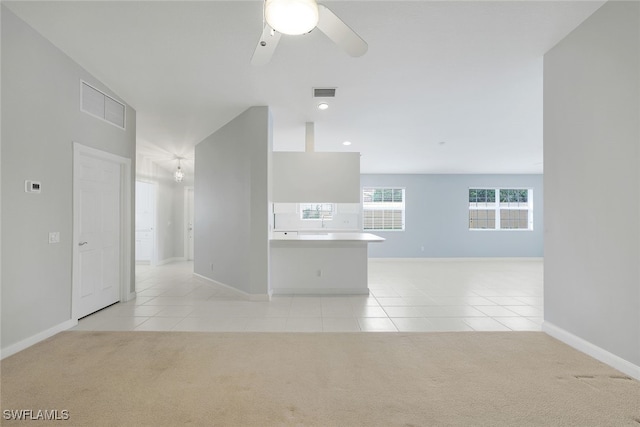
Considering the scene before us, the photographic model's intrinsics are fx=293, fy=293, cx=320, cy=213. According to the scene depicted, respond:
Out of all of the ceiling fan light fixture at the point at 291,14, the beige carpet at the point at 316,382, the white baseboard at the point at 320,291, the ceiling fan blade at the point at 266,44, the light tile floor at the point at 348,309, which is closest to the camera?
the ceiling fan light fixture at the point at 291,14

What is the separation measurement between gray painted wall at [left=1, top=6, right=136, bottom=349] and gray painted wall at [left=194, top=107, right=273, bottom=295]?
6.36 ft

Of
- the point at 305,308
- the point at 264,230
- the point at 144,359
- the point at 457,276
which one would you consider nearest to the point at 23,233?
the point at 144,359

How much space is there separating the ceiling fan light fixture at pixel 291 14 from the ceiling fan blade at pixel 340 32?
113 millimetres

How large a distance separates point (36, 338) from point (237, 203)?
266 cm

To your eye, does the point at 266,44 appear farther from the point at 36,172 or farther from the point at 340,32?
the point at 36,172

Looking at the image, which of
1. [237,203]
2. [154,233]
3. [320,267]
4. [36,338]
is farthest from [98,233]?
[154,233]

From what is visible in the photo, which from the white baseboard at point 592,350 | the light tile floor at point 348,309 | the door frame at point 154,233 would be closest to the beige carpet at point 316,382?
the white baseboard at point 592,350

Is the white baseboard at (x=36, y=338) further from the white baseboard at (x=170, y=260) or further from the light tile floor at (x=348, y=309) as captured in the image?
the white baseboard at (x=170, y=260)

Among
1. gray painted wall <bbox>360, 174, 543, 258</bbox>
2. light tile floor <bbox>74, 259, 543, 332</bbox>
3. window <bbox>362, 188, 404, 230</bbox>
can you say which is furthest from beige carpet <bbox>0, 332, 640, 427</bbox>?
window <bbox>362, 188, 404, 230</bbox>

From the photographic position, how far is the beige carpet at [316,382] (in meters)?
1.75

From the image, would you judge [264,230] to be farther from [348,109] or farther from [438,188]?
[438,188]

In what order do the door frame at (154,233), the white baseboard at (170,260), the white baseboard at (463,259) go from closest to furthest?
the door frame at (154,233), the white baseboard at (170,260), the white baseboard at (463,259)

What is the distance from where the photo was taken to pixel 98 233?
363 centimetres

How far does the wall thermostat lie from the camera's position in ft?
8.50
